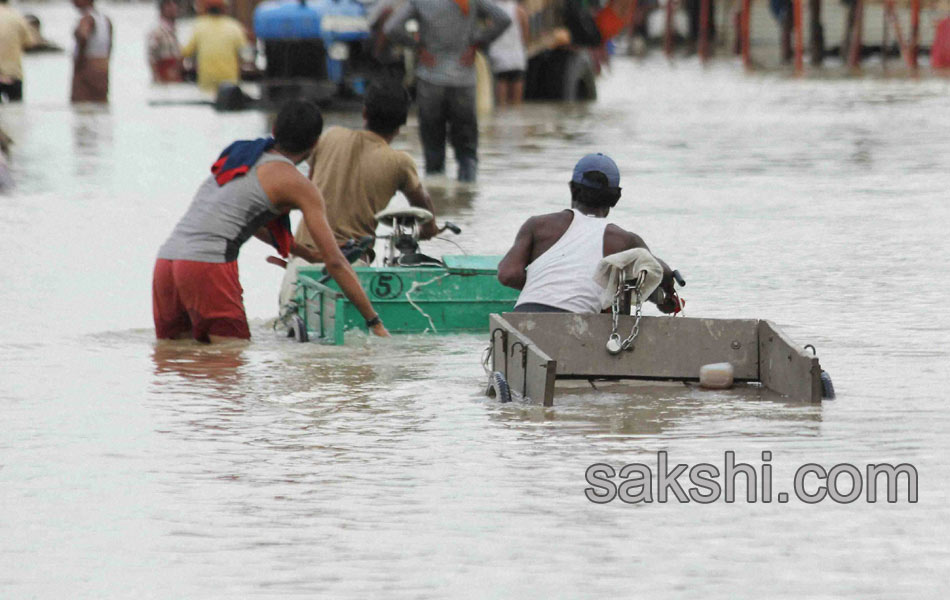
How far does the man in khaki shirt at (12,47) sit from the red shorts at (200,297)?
15411 mm

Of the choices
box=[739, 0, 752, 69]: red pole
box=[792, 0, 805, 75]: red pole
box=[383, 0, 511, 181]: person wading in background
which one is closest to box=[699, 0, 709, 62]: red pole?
box=[739, 0, 752, 69]: red pole

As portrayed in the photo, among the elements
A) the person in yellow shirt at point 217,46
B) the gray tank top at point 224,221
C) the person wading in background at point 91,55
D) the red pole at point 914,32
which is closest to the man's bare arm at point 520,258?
the gray tank top at point 224,221

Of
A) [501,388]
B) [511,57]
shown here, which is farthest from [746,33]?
[501,388]

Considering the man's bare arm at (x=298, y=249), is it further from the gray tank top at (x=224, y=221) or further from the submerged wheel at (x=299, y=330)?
the submerged wheel at (x=299, y=330)

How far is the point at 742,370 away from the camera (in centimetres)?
827

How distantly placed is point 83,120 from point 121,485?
17.7 meters

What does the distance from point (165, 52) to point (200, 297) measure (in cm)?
2220

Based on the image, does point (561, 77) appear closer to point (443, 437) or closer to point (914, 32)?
point (914, 32)

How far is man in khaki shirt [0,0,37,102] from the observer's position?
23906 millimetres

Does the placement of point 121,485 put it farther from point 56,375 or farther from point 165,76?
point 165,76

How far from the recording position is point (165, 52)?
101ft

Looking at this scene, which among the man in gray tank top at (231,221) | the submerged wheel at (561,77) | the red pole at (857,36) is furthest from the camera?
the red pole at (857,36)

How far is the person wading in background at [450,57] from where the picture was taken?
16359 mm

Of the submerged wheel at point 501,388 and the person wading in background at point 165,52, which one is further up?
the person wading in background at point 165,52
